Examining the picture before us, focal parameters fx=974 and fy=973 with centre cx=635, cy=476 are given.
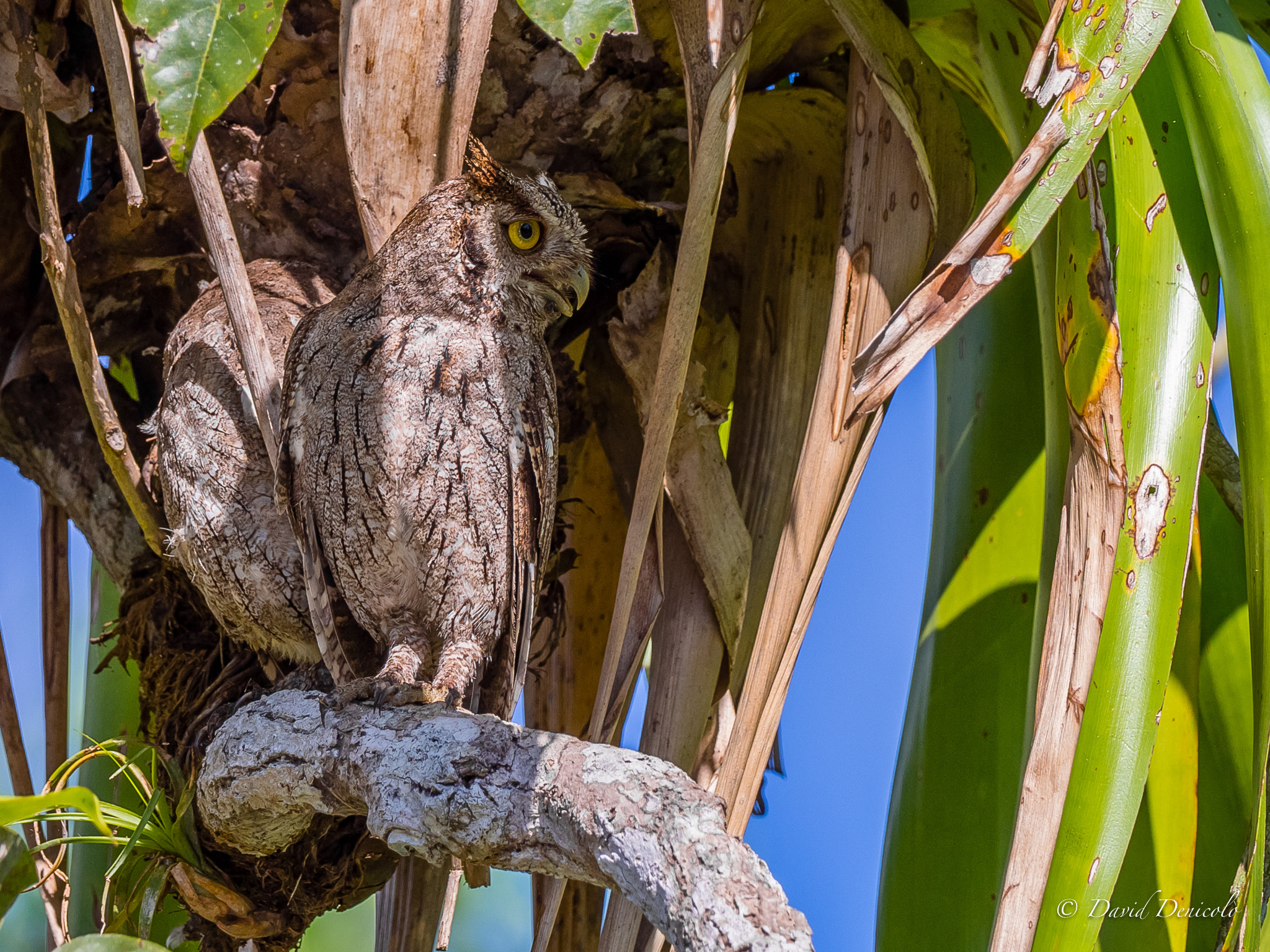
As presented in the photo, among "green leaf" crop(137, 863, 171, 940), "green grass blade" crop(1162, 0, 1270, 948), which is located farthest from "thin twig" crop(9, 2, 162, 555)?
"green grass blade" crop(1162, 0, 1270, 948)

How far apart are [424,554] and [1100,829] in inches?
38.8

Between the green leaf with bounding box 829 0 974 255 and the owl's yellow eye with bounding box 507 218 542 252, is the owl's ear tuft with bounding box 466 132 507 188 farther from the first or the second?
the green leaf with bounding box 829 0 974 255

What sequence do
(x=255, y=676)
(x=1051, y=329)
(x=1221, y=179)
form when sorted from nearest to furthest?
(x=1221, y=179) < (x=1051, y=329) < (x=255, y=676)

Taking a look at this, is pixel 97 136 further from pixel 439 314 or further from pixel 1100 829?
pixel 1100 829

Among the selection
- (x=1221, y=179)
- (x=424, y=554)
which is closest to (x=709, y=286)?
(x=424, y=554)

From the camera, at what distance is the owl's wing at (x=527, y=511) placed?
1.45m

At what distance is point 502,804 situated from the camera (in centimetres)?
87

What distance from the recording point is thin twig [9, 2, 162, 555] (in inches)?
49.7

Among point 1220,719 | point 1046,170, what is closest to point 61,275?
point 1046,170

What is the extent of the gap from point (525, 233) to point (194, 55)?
2.46ft

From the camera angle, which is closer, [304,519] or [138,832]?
[138,832]

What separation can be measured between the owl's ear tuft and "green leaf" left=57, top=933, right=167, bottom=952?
106cm

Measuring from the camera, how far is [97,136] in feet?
5.98

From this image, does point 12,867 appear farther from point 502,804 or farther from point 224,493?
point 224,493
